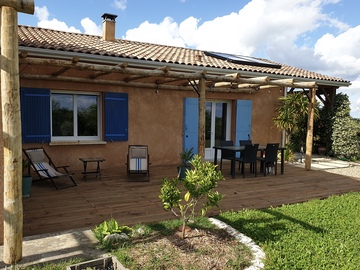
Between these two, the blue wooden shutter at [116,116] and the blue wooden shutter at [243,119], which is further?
the blue wooden shutter at [243,119]

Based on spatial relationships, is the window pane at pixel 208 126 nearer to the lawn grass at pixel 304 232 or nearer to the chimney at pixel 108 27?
the chimney at pixel 108 27

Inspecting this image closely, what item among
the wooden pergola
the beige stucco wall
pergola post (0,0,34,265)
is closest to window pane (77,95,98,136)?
the beige stucco wall

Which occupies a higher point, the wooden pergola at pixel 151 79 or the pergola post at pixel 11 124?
the wooden pergola at pixel 151 79

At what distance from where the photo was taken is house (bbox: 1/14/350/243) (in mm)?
7129

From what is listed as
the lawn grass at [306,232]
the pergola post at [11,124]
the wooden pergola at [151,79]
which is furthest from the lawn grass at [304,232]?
the wooden pergola at [151,79]

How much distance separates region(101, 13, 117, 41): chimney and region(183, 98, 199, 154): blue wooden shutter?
3.63 m

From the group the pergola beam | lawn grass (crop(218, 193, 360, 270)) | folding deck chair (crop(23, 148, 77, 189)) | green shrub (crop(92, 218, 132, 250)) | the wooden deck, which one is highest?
the pergola beam

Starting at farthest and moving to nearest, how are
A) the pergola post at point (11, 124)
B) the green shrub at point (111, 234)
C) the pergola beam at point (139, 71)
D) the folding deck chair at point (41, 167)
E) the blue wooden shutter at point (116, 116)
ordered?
the blue wooden shutter at point (116, 116) < the folding deck chair at point (41, 167) < the pergola beam at point (139, 71) < the green shrub at point (111, 234) < the pergola post at point (11, 124)

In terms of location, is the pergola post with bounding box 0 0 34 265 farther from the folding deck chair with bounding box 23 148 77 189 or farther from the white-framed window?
the white-framed window

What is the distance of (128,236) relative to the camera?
375cm

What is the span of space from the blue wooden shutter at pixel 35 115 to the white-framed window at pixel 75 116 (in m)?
0.41

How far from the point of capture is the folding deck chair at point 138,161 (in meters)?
7.09

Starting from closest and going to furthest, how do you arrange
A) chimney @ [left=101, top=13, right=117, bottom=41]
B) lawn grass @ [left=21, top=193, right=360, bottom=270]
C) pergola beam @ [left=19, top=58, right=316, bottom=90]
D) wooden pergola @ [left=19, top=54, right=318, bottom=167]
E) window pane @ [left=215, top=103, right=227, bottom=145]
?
lawn grass @ [left=21, top=193, right=360, bottom=270]
pergola beam @ [left=19, top=58, right=316, bottom=90]
wooden pergola @ [left=19, top=54, right=318, bottom=167]
chimney @ [left=101, top=13, right=117, bottom=41]
window pane @ [left=215, top=103, right=227, bottom=145]

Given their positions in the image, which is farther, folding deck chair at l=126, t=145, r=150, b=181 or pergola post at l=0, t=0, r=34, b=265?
folding deck chair at l=126, t=145, r=150, b=181
